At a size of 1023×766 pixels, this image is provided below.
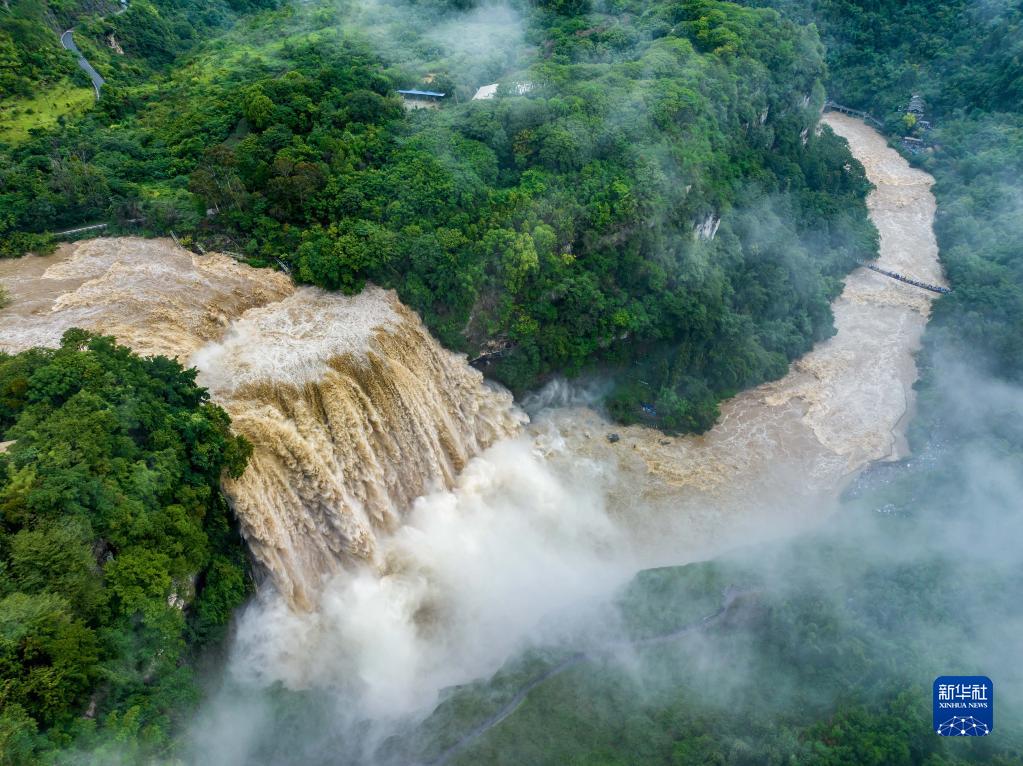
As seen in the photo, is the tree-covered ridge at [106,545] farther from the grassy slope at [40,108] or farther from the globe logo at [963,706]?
the globe logo at [963,706]

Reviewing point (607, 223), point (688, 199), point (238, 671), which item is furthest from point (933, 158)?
point (238, 671)

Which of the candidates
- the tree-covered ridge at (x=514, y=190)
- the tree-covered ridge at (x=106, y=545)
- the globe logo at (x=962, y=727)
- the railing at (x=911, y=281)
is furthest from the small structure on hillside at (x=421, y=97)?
the globe logo at (x=962, y=727)

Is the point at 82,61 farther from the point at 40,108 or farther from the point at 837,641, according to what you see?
the point at 837,641

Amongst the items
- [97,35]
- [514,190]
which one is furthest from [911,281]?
[97,35]

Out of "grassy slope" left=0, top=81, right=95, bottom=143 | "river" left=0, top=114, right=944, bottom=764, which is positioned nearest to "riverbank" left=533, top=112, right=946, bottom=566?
"river" left=0, top=114, right=944, bottom=764

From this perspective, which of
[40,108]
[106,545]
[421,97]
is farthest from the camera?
[421,97]

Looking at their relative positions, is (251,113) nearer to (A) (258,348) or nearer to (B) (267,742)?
(A) (258,348)

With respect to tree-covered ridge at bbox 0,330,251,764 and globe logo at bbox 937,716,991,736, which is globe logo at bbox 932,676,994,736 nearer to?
globe logo at bbox 937,716,991,736
